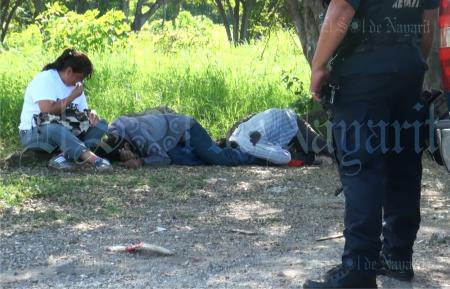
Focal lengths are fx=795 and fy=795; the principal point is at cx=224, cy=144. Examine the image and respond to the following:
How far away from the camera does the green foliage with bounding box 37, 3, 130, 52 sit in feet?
40.5

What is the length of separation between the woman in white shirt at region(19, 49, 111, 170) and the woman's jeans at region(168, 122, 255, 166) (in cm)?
75

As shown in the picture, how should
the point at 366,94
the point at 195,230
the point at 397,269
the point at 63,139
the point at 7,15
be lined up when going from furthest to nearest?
the point at 7,15, the point at 63,139, the point at 195,230, the point at 397,269, the point at 366,94

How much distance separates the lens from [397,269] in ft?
12.9

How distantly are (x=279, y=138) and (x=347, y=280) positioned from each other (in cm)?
411

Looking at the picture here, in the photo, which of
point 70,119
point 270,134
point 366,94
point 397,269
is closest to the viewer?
point 366,94

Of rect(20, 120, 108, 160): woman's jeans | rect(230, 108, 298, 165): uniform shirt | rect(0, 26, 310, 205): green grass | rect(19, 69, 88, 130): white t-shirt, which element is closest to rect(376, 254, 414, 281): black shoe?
rect(0, 26, 310, 205): green grass

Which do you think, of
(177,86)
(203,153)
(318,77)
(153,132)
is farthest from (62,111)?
(318,77)

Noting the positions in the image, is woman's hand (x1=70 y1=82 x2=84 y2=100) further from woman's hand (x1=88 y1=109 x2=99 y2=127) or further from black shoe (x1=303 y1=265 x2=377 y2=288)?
black shoe (x1=303 y1=265 x2=377 y2=288)

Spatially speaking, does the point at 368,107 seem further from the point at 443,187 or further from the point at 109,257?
the point at 443,187

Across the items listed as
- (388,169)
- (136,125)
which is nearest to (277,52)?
(136,125)

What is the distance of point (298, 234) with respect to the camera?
16.3ft

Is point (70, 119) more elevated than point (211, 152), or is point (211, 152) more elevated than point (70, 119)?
point (70, 119)

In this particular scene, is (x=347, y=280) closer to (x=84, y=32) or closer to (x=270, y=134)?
(x=270, y=134)

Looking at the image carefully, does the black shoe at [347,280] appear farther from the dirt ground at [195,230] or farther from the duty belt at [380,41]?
the duty belt at [380,41]
